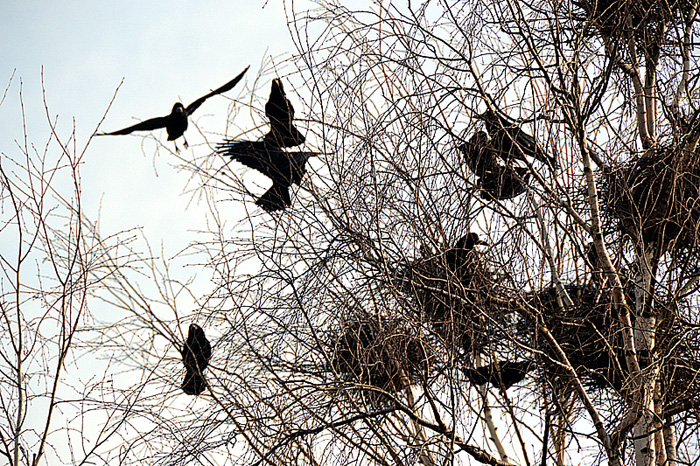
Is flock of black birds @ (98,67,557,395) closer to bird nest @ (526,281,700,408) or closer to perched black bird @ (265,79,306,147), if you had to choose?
perched black bird @ (265,79,306,147)

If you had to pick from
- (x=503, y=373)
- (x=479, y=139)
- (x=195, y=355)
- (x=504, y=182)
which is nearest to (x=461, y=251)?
(x=504, y=182)

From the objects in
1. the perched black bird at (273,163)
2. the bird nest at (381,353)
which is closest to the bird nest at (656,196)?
the bird nest at (381,353)

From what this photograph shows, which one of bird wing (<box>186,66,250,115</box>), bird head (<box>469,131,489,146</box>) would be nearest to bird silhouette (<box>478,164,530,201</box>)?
bird head (<box>469,131,489,146</box>)

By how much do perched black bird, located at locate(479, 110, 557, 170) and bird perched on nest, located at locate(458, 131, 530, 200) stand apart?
0.04 meters

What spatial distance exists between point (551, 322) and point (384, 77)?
1.47 metres

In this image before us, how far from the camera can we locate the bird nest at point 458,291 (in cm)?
284

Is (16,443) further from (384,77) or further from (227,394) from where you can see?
(384,77)

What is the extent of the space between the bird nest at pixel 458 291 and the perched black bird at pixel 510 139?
493 millimetres

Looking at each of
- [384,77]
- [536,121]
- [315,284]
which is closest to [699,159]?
[536,121]

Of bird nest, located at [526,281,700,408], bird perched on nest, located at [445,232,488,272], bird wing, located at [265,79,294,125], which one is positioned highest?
bird wing, located at [265,79,294,125]

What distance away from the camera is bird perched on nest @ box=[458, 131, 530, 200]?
302 cm

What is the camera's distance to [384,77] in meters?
3.18

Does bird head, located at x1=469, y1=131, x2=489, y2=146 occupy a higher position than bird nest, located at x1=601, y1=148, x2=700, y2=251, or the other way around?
bird head, located at x1=469, y1=131, x2=489, y2=146

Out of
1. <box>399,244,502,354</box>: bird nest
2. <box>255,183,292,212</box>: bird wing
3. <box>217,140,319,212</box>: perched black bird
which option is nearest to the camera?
<box>399,244,502,354</box>: bird nest
